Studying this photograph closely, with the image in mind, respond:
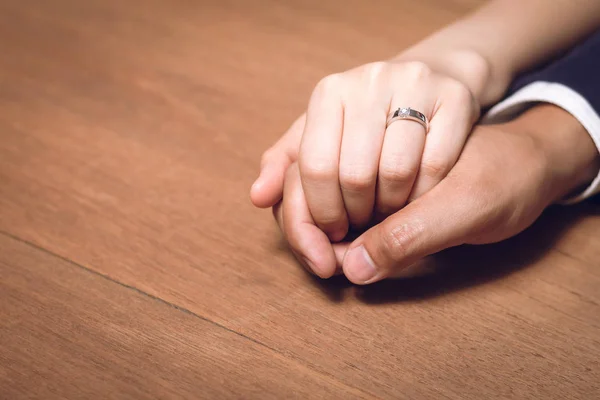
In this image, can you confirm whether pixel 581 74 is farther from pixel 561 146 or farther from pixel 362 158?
pixel 362 158

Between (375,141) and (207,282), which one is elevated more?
(375,141)

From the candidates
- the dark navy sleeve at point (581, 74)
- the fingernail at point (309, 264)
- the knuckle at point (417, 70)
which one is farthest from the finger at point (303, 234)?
the dark navy sleeve at point (581, 74)

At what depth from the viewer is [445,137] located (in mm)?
439

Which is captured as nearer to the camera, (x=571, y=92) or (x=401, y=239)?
(x=401, y=239)

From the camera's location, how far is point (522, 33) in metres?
0.58

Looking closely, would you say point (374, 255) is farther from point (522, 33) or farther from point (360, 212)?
point (522, 33)

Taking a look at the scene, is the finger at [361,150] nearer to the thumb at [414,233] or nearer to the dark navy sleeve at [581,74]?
the thumb at [414,233]

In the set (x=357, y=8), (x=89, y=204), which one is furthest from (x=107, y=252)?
(x=357, y=8)

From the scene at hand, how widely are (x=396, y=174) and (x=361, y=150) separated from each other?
31 millimetres

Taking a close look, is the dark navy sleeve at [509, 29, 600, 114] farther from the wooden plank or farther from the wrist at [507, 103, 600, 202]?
the wooden plank

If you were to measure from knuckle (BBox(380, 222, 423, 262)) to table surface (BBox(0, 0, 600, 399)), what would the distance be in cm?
7

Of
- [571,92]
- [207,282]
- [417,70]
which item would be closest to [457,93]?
[417,70]

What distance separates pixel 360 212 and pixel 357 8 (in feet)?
1.76

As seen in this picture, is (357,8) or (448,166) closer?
(448,166)
